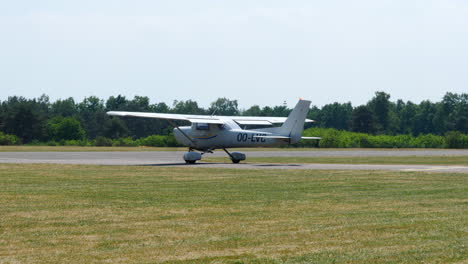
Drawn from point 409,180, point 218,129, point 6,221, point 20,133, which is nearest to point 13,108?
point 20,133

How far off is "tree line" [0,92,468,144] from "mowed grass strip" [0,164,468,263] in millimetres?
64143

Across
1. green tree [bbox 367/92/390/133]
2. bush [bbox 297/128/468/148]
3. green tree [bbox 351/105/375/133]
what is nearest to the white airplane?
bush [bbox 297/128/468/148]

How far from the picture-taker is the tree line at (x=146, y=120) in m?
103

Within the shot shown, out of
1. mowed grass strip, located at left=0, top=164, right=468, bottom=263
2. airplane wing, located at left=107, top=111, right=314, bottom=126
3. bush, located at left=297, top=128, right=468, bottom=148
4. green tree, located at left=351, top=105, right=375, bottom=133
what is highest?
green tree, located at left=351, top=105, right=375, bottom=133

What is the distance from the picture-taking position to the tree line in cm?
10269

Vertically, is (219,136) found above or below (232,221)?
above

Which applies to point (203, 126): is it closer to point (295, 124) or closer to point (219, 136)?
point (219, 136)

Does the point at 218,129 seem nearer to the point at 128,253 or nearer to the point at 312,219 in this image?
the point at 312,219

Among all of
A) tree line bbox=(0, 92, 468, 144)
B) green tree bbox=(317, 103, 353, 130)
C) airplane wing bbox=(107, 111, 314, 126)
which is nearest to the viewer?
airplane wing bbox=(107, 111, 314, 126)

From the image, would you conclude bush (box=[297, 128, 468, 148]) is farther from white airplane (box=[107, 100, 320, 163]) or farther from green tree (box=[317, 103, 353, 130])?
green tree (box=[317, 103, 353, 130])

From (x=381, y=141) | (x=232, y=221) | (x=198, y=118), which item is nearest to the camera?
(x=232, y=221)

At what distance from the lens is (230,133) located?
39656mm

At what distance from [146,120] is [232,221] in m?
117

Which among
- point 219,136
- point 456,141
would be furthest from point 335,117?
point 219,136
